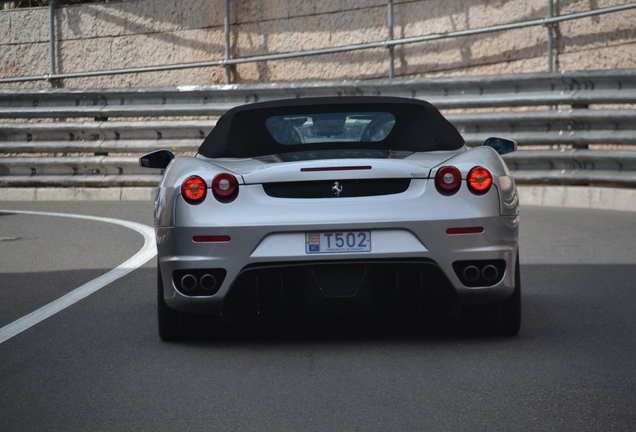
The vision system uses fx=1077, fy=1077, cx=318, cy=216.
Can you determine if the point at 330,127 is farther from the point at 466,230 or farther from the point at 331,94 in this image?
the point at 331,94

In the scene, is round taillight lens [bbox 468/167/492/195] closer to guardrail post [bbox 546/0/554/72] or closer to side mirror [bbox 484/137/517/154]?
side mirror [bbox 484/137/517/154]

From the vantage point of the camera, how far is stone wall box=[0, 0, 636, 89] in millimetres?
14359

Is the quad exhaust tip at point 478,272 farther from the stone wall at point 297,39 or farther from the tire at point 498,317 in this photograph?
the stone wall at point 297,39

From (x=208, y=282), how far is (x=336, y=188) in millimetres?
776

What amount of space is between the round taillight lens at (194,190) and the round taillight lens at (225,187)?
0.19ft

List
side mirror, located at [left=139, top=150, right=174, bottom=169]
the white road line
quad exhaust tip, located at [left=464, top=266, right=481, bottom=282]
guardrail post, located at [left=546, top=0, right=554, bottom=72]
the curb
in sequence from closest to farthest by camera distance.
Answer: quad exhaust tip, located at [left=464, top=266, right=481, bottom=282] < the white road line < side mirror, located at [left=139, top=150, right=174, bottom=169] < the curb < guardrail post, located at [left=546, top=0, right=554, bottom=72]

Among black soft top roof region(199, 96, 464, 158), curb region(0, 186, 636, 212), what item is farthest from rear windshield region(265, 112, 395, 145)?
curb region(0, 186, 636, 212)

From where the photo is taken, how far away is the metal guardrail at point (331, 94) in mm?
13000

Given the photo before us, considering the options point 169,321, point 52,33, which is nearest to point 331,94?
point 52,33

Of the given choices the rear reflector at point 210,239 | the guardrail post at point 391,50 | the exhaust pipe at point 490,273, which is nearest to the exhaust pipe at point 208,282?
the rear reflector at point 210,239

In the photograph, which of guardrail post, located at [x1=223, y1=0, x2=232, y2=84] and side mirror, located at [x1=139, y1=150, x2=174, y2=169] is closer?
side mirror, located at [x1=139, y1=150, x2=174, y2=169]

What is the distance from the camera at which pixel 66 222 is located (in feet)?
42.1

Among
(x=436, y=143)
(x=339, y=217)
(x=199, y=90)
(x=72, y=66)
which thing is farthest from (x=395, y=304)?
(x=72, y=66)

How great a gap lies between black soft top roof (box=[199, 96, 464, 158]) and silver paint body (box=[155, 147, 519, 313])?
0.41 meters
